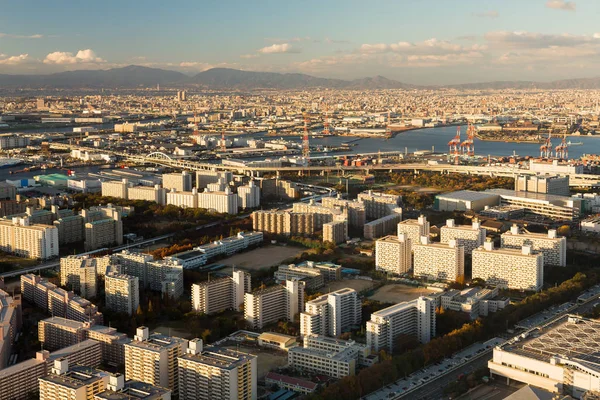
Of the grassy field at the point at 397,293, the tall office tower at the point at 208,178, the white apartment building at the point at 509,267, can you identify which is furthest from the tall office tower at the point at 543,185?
the grassy field at the point at 397,293

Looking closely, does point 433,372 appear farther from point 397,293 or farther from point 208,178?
point 208,178

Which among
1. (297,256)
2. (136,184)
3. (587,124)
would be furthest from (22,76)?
(297,256)

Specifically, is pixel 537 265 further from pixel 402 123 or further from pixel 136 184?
pixel 402 123

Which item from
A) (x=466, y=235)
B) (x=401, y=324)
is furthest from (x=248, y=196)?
(x=401, y=324)

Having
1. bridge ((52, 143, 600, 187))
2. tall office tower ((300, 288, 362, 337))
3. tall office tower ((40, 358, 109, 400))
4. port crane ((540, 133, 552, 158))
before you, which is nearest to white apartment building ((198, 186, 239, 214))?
bridge ((52, 143, 600, 187))

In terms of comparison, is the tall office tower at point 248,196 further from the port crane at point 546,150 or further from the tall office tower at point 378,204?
the port crane at point 546,150
